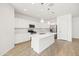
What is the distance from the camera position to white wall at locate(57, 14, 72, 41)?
253 inches

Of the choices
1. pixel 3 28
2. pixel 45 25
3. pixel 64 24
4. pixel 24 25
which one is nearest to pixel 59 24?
pixel 64 24

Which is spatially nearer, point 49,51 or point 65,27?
point 49,51

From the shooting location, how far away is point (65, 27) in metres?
6.75

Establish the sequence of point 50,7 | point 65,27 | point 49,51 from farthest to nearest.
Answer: point 65,27, point 50,7, point 49,51

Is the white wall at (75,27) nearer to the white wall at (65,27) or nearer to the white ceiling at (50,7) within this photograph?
the white wall at (65,27)

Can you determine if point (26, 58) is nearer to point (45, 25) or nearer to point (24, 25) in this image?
point (24, 25)

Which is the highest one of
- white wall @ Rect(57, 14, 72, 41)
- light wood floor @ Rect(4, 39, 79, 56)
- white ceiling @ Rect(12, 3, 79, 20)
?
white ceiling @ Rect(12, 3, 79, 20)

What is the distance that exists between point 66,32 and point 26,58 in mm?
6009

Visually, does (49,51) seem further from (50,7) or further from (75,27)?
(75,27)

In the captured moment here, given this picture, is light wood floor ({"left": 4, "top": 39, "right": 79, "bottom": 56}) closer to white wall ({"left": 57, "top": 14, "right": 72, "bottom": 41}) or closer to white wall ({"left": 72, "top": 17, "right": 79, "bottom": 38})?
white wall ({"left": 57, "top": 14, "right": 72, "bottom": 41})

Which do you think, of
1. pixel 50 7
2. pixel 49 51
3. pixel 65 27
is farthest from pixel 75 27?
pixel 49 51

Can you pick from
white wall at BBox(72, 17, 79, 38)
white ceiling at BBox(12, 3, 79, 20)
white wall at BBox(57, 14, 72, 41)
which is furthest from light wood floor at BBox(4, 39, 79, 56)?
white wall at BBox(72, 17, 79, 38)

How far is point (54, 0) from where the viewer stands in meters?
1.46

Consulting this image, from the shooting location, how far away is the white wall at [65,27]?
642 cm
